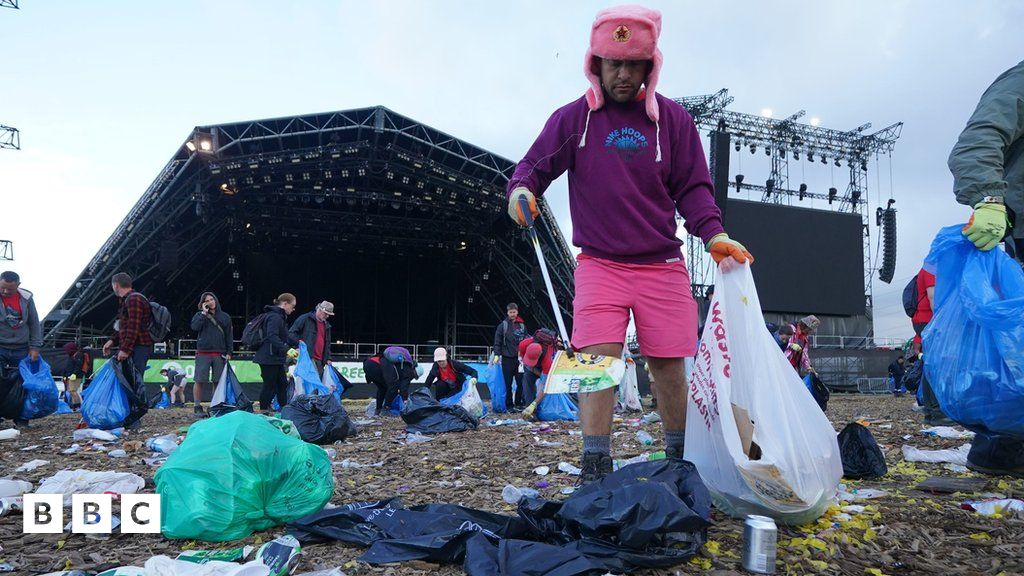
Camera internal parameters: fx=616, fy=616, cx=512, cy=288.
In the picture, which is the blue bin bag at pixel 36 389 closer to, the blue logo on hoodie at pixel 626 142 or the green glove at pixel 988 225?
the blue logo on hoodie at pixel 626 142

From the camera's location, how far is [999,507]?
2.30 metres

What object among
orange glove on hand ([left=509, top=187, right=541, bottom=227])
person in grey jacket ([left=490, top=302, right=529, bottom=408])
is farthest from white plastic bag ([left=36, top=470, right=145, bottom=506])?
person in grey jacket ([left=490, top=302, right=529, bottom=408])

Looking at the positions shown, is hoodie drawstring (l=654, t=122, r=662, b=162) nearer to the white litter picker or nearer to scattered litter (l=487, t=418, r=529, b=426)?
the white litter picker

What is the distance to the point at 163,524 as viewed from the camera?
2150 millimetres

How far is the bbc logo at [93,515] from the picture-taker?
7.23 feet

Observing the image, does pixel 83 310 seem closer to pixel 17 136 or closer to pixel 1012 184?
pixel 17 136

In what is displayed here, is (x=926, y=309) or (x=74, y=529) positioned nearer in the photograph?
(x=74, y=529)

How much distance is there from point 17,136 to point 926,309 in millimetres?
24932

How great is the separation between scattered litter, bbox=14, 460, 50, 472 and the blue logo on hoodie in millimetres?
4145

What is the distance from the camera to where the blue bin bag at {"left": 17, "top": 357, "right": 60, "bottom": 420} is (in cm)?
635

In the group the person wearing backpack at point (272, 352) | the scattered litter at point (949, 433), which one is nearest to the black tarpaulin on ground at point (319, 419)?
the person wearing backpack at point (272, 352)

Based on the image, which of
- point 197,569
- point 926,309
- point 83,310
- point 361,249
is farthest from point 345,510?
point 361,249

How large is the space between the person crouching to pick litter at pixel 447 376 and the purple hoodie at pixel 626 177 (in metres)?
5.16

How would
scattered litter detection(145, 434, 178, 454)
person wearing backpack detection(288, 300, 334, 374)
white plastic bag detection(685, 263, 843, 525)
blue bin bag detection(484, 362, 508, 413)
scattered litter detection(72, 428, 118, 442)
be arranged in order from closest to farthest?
white plastic bag detection(685, 263, 843, 525) < scattered litter detection(145, 434, 178, 454) < scattered litter detection(72, 428, 118, 442) < person wearing backpack detection(288, 300, 334, 374) < blue bin bag detection(484, 362, 508, 413)
